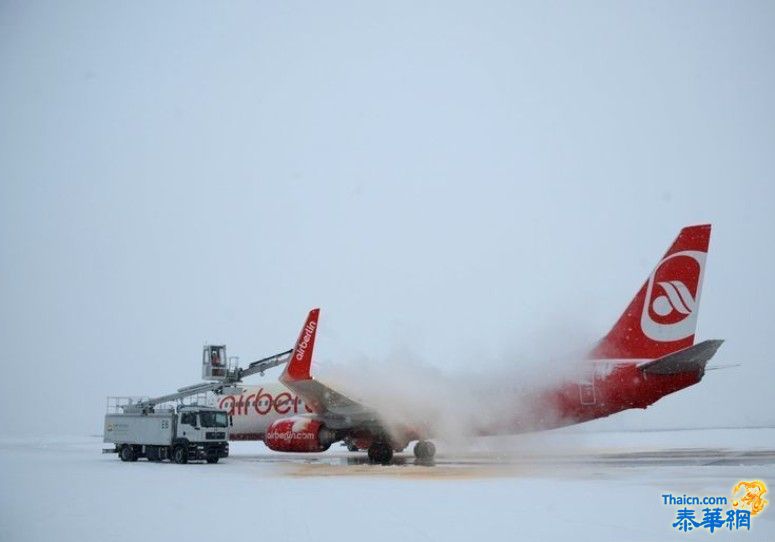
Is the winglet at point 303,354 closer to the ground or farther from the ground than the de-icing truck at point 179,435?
farther from the ground

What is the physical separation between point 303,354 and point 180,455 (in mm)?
7311

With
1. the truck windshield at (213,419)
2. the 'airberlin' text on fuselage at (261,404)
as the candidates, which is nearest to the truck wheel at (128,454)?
the truck windshield at (213,419)

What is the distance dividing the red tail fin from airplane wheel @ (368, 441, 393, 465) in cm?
946

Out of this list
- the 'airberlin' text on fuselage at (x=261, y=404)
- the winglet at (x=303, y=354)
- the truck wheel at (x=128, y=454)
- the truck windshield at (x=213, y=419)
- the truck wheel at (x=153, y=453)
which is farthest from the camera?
the 'airberlin' text on fuselage at (x=261, y=404)

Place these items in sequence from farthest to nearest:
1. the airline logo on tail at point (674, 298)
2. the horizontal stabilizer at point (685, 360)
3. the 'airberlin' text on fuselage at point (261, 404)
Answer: the 'airberlin' text on fuselage at point (261, 404) → the airline logo on tail at point (674, 298) → the horizontal stabilizer at point (685, 360)

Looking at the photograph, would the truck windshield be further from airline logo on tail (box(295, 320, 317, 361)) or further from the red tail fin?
the red tail fin

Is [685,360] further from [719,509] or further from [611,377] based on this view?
[719,509]

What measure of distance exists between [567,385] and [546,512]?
1289 cm

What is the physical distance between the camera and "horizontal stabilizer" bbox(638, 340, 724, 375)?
2152cm

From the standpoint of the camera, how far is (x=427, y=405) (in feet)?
94.2

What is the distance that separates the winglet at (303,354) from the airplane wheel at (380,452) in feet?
13.9

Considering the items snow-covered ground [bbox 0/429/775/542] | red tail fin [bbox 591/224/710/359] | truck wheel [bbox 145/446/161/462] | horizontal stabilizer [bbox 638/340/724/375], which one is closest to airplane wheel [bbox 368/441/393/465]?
snow-covered ground [bbox 0/429/775/542]

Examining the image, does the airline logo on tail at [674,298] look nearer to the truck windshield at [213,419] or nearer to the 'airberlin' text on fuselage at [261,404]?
the 'airberlin' text on fuselage at [261,404]

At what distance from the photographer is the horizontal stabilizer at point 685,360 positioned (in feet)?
70.6
